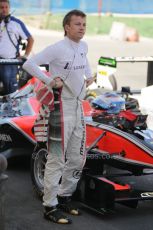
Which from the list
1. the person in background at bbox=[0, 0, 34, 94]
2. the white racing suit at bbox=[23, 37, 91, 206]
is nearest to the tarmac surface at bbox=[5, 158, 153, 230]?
the white racing suit at bbox=[23, 37, 91, 206]

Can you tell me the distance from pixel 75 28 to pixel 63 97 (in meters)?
0.59

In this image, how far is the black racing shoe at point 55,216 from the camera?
224 inches

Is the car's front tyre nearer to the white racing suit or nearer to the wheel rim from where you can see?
the wheel rim

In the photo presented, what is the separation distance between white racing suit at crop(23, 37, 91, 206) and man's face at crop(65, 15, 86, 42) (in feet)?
0.18

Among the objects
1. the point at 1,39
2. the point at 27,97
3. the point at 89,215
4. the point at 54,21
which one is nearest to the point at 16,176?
the point at 27,97

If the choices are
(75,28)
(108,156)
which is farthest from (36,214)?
(75,28)

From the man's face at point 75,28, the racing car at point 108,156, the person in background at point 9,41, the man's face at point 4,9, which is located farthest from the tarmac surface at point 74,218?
the man's face at point 4,9

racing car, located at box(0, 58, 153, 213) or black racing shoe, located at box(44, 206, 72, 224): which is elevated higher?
racing car, located at box(0, 58, 153, 213)

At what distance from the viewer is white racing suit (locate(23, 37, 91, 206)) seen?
18.4 ft

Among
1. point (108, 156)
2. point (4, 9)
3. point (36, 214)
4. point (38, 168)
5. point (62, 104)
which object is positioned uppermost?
point (4, 9)

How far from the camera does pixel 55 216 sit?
225 inches

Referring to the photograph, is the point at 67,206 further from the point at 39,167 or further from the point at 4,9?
the point at 4,9

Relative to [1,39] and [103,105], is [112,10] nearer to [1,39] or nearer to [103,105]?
[1,39]

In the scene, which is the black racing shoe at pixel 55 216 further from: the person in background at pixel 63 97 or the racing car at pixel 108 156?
the racing car at pixel 108 156
